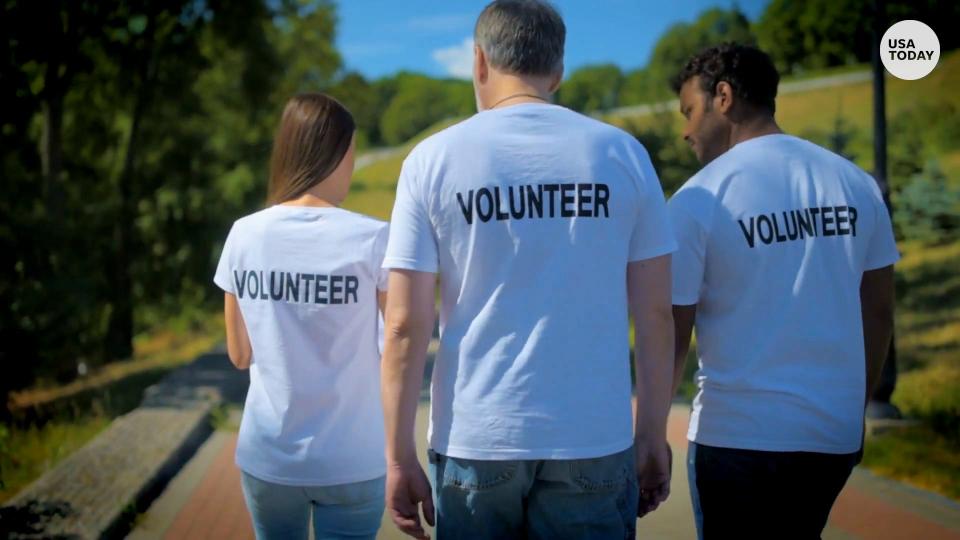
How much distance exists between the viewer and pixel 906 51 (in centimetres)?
854

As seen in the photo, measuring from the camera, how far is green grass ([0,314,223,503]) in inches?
341

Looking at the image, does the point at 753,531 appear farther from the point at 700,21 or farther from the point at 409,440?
the point at 700,21

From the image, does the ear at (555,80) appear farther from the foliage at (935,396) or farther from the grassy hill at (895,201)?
the grassy hill at (895,201)

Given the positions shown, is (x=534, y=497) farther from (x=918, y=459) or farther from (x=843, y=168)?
(x=918, y=459)

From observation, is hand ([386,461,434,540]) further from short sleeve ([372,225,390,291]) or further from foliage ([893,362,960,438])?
foliage ([893,362,960,438])

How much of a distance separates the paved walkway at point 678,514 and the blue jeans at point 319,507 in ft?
11.0

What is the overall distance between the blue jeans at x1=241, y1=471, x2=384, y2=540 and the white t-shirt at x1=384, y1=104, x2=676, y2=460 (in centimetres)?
67

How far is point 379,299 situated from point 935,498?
4.85m

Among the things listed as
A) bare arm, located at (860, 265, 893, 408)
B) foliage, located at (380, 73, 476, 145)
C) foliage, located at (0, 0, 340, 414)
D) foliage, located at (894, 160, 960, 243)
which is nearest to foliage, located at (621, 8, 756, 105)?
foliage, located at (380, 73, 476, 145)

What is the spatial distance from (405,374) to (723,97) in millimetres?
1203

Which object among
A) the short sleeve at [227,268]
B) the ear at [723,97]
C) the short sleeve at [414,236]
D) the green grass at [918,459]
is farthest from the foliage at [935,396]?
the short sleeve at [414,236]

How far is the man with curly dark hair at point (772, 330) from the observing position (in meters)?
2.80

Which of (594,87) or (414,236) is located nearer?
(414,236)

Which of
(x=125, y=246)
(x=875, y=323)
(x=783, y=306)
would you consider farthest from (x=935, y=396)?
(x=125, y=246)
